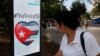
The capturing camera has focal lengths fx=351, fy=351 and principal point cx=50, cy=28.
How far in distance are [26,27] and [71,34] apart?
266 centimetres

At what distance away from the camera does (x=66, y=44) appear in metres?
3.91

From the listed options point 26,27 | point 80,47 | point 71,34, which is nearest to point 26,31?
point 26,27

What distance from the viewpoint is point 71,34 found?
3916mm

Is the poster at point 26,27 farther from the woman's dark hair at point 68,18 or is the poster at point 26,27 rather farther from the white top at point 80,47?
the white top at point 80,47

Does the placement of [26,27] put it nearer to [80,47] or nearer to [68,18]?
[68,18]

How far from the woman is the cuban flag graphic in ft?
7.42

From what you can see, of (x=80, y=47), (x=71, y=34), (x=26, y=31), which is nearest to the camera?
(x=80, y=47)

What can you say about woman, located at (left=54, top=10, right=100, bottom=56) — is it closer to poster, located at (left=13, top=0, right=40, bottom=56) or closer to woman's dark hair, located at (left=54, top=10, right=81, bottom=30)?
woman's dark hair, located at (left=54, top=10, right=81, bottom=30)

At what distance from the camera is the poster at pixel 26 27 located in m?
6.06

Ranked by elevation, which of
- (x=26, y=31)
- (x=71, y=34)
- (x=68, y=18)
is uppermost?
(x=68, y=18)

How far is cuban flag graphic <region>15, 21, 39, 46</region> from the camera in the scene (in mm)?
6168

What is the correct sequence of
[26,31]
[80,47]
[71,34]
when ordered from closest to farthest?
1. [80,47]
2. [71,34]
3. [26,31]

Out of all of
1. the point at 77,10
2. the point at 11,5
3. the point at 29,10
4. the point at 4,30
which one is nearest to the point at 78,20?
the point at 77,10

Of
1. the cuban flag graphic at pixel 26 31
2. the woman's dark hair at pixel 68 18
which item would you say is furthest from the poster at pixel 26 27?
the woman's dark hair at pixel 68 18
